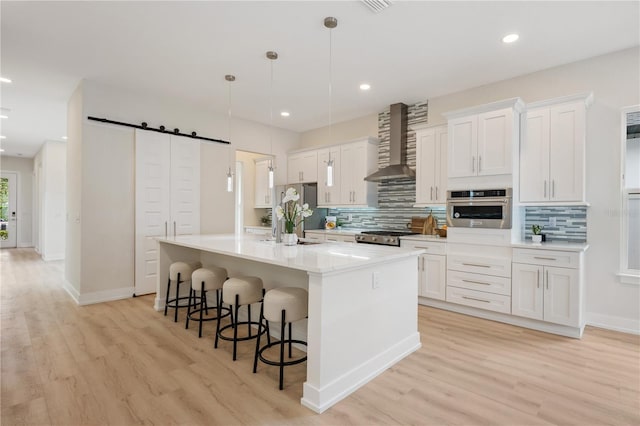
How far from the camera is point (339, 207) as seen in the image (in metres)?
5.93

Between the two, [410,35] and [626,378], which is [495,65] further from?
[626,378]

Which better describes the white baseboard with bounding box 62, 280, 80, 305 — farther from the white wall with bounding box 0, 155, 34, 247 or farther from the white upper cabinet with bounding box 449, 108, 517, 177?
the white wall with bounding box 0, 155, 34, 247

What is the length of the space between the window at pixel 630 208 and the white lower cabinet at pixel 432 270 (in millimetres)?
1743

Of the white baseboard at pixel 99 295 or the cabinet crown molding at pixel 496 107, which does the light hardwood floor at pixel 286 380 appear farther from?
the cabinet crown molding at pixel 496 107

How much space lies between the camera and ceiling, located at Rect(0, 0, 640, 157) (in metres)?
2.80

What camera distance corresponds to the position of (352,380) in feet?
7.47

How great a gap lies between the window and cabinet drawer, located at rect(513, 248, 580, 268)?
2.31 feet

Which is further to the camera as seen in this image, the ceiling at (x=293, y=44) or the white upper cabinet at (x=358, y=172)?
the white upper cabinet at (x=358, y=172)

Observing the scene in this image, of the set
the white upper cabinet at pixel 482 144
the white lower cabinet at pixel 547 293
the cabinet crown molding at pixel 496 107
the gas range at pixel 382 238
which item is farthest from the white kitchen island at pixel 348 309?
the cabinet crown molding at pixel 496 107

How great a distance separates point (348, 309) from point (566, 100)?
10.7 ft

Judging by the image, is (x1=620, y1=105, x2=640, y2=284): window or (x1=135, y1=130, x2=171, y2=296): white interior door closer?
(x1=620, y1=105, x2=640, y2=284): window

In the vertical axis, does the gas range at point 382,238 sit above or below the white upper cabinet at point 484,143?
below

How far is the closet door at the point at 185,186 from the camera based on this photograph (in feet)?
16.7

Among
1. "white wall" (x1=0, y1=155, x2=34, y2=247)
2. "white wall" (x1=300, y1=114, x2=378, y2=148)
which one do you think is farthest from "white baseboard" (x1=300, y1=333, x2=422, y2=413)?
"white wall" (x1=0, y1=155, x2=34, y2=247)
